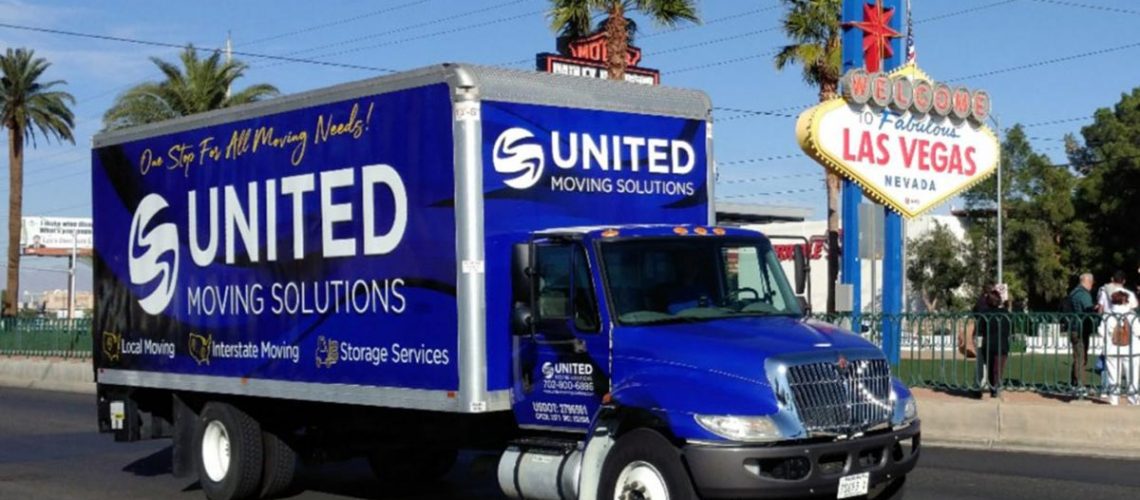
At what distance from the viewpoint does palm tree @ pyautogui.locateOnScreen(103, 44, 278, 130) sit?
4575cm

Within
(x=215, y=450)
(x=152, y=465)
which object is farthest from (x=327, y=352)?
(x=152, y=465)

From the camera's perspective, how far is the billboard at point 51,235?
127 meters

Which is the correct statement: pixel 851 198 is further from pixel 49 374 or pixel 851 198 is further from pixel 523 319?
pixel 523 319

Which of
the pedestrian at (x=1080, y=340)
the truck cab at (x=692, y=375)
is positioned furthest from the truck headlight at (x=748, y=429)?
the pedestrian at (x=1080, y=340)

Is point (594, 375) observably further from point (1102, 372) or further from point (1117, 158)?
point (1117, 158)

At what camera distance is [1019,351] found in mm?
17875

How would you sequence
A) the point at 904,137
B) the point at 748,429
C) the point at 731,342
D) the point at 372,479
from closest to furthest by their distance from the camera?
the point at 748,429 < the point at 731,342 < the point at 372,479 < the point at 904,137

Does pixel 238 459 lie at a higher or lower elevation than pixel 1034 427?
higher

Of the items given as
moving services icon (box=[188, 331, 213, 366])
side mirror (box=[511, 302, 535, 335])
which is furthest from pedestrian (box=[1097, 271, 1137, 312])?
moving services icon (box=[188, 331, 213, 366])

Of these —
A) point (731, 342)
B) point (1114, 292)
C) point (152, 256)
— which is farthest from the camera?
point (1114, 292)

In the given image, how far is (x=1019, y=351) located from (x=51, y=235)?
12152cm

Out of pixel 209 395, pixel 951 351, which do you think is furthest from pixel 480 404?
pixel 951 351

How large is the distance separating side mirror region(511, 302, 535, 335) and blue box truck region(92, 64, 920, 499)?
0.02 metres

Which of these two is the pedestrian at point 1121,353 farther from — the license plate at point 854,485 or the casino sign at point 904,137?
the license plate at point 854,485
